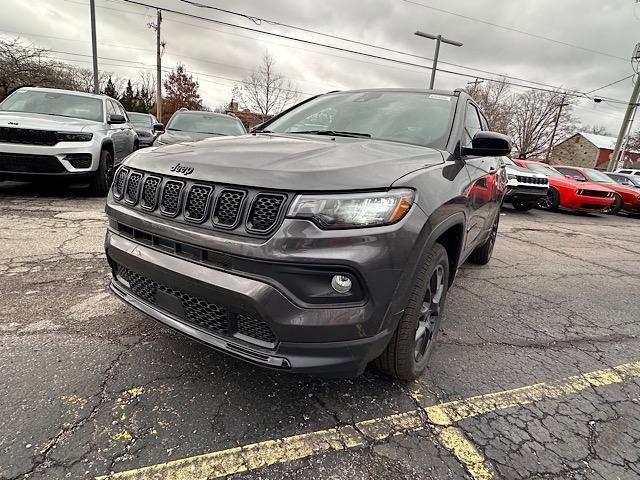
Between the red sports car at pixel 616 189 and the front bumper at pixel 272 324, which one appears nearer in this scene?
the front bumper at pixel 272 324

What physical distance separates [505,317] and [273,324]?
8.45ft

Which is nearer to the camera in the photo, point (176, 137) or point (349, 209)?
point (349, 209)

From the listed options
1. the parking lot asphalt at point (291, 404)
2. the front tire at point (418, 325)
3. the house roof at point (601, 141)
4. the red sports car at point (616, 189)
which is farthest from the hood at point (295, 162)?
the house roof at point (601, 141)

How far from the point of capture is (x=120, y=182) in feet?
7.18

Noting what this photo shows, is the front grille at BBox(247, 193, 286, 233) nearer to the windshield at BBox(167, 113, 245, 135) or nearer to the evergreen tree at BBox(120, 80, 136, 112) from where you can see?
the windshield at BBox(167, 113, 245, 135)

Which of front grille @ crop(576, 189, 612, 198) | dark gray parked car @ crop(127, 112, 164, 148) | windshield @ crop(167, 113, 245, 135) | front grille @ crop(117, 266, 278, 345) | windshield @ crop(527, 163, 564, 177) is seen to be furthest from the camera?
dark gray parked car @ crop(127, 112, 164, 148)

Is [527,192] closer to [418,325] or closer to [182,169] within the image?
[418,325]

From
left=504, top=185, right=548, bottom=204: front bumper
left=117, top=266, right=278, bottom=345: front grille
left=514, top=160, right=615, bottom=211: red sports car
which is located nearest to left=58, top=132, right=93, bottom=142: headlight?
left=117, top=266, right=278, bottom=345: front grille

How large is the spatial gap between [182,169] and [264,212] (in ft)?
1.79

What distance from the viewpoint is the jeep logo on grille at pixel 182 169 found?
1773 mm

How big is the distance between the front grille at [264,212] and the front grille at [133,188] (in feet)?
2.68

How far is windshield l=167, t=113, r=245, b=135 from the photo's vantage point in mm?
8250

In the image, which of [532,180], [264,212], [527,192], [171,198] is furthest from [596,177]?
[171,198]

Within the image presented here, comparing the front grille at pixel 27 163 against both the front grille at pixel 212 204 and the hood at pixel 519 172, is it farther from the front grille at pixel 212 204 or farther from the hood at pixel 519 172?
the hood at pixel 519 172
